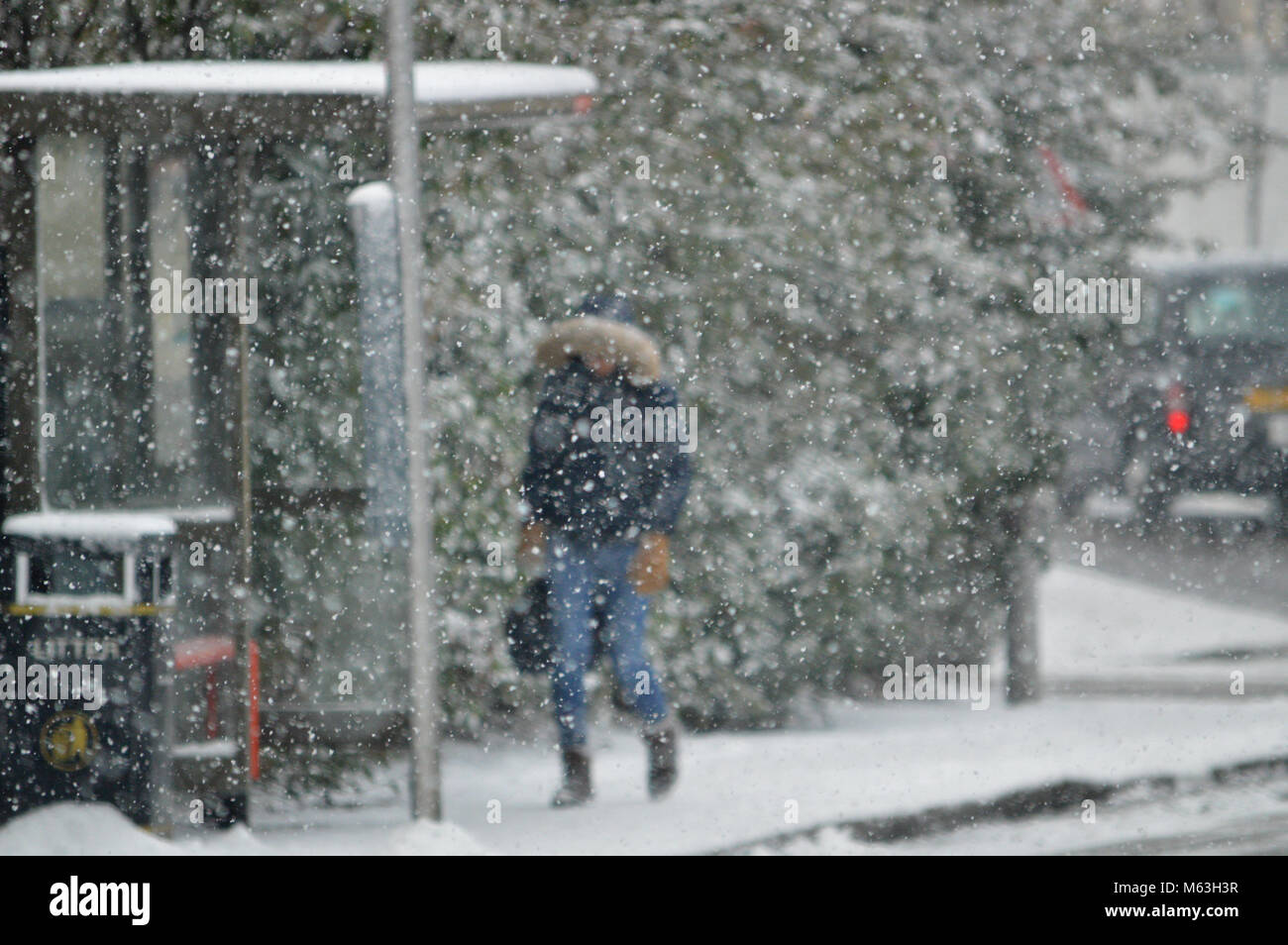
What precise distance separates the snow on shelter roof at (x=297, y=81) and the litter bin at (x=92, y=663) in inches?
46.5

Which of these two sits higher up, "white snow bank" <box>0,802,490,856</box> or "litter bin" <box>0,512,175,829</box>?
"litter bin" <box>0,512,175,829</box>

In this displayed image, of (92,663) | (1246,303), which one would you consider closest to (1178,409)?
(1246,303)

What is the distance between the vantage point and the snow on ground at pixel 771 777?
5.06 meters

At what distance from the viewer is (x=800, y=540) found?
23.7 feet

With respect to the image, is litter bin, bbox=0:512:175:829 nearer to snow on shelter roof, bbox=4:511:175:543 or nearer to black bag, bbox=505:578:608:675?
snow on shelter roof, bbox=4:511:175:543

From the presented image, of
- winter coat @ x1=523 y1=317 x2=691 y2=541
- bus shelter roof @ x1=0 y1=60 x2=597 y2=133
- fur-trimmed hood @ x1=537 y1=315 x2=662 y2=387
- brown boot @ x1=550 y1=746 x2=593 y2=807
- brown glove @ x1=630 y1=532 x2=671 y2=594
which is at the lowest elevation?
brown boot @ x1=550 y1=746 x2=593 y2=807

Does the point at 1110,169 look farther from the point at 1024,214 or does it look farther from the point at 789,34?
the point at 789,34

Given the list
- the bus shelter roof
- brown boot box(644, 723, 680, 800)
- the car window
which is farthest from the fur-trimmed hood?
the car window

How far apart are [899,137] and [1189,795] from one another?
2.73 metres

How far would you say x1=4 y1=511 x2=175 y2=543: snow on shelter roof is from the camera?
477 centimetres

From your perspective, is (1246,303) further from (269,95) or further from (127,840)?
(127,840)

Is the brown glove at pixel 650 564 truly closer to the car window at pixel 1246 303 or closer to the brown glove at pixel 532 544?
the brown glove at pixel 532 544

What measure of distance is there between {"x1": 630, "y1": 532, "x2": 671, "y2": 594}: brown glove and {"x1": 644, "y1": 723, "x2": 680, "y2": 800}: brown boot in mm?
463
